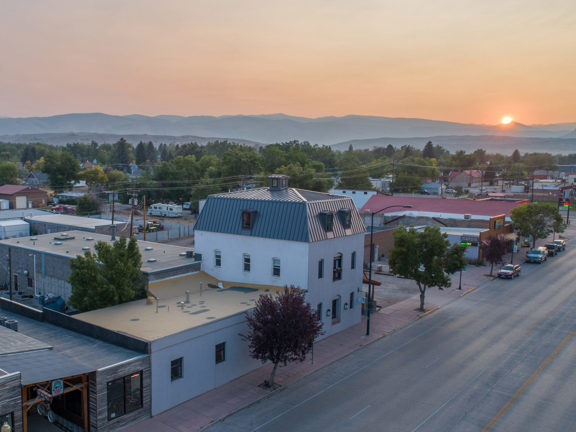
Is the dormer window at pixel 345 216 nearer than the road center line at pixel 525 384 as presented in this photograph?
No

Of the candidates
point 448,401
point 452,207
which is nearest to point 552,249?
point 452,207

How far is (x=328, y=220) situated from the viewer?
103 ft

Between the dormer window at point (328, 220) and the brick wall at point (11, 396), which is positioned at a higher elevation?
the dormer window at point (328, 220)

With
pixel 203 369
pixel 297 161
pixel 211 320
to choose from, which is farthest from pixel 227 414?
pixel 297 161

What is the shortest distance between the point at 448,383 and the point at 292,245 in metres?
11.6

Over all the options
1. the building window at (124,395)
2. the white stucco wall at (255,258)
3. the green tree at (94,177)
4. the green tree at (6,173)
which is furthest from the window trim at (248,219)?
the green tree at (6,173)

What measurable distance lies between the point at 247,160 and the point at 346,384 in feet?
292

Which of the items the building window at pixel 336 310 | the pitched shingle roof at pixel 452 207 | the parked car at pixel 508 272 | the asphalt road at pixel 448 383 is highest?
the pitched shingle roof at pixel 452 207

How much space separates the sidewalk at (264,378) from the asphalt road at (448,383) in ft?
2.10

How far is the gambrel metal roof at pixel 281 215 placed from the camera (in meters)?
30.3

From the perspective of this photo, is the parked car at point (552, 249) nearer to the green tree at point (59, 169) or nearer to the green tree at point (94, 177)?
the green tree at point (94, 177)

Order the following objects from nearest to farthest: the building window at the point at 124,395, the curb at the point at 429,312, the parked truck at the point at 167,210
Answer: the building window at the point at 124,395 → the curb at the point at 429,312 → the parked truck at the point at 167,210

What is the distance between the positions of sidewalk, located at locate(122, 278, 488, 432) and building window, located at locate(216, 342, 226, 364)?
135 centimetres

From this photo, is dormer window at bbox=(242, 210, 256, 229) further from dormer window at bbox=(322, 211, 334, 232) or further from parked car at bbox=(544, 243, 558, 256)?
parked car at bbox=(544, 243, 558, 256)
